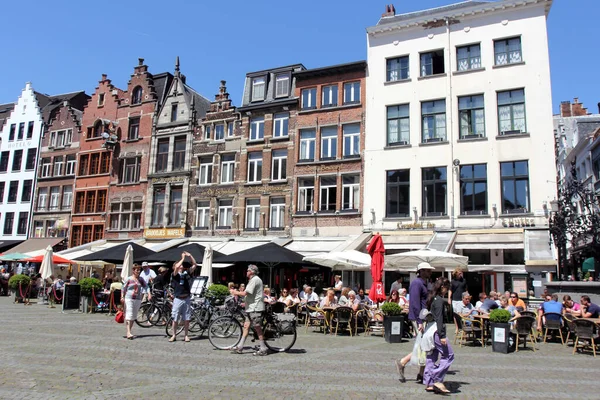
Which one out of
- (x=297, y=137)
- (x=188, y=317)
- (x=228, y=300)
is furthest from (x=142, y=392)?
(x=297, y=137)

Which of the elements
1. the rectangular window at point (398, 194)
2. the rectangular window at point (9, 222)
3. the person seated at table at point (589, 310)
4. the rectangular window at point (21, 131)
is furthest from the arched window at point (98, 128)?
the person seated at table at point (589, 310)

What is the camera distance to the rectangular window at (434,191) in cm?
2264

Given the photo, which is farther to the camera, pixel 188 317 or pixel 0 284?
pixel 0 284

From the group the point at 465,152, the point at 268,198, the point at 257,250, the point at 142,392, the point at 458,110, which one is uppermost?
the point at 458,110

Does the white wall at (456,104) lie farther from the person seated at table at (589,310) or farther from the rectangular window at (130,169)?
the rectangular window at (130,169)

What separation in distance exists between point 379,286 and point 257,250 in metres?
5.38

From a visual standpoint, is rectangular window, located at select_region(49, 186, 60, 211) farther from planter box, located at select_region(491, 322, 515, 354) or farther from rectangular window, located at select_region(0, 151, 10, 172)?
planter box, located at select_region(491, 322, 515, 354)

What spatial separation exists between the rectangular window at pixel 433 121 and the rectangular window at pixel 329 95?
4658 millimetres

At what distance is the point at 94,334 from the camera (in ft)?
39.1

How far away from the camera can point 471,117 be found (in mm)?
22766

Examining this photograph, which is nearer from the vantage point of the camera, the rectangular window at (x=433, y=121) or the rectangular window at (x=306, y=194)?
the rectangular window at (x=433, y=121)

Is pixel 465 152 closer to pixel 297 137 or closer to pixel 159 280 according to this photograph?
pixel 297 137

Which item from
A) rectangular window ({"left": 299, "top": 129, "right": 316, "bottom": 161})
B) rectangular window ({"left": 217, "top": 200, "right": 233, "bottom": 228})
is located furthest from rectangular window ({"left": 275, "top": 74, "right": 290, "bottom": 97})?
rectangular window ({"left": 217, "top": 200, "right": 233, "bottom": 228})

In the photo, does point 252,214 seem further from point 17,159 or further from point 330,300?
point 17,159
